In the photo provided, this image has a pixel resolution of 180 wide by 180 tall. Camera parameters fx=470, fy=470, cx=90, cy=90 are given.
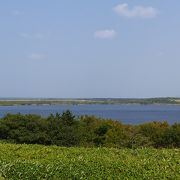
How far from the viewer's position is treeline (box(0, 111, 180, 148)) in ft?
102

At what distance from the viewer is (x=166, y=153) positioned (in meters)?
15.9

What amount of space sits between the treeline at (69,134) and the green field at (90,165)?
13777 millimetres

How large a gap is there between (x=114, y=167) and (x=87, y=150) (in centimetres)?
399

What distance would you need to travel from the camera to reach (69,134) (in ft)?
102

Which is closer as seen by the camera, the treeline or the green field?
the green field

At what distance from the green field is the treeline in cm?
1378

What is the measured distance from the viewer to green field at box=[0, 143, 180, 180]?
1291 cm

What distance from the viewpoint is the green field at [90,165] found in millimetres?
12908

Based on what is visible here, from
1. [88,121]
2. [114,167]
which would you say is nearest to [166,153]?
[114,167]

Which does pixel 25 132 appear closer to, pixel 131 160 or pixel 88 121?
pixel 88 121

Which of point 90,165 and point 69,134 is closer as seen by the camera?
point 90,165

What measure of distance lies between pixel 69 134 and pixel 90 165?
17.6 m

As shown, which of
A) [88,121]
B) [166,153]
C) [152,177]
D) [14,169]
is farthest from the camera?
[88,121]

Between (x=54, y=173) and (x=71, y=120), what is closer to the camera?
(x=54, y=173)
